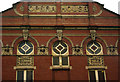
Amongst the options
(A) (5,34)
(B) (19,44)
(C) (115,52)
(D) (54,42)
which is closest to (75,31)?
(D) (54,42)

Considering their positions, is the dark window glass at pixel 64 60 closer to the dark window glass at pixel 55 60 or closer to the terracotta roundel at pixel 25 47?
the dark window glass at pixel 55 60

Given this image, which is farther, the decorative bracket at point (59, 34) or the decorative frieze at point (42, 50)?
the decorative bracket at point (59, 34)

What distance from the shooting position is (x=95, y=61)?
17.0m

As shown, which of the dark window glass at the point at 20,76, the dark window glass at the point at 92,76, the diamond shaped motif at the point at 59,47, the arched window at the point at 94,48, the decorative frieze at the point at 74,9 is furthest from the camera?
the decorative frieze at the point at 74,9

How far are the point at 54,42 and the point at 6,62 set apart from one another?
4.30 metres

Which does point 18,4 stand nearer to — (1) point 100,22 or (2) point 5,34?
(2) point 5,34

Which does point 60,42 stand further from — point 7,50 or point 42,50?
point 7,50

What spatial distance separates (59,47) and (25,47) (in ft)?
9.54

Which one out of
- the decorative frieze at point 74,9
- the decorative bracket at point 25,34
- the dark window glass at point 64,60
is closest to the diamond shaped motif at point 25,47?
the decorative bracket at point 25,34

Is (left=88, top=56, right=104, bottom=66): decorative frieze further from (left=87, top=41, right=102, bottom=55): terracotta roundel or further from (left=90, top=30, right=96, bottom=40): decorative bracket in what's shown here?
(left=90, top=30, right=96, bottom=40): decorative bracket

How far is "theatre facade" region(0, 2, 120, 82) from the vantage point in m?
16.4

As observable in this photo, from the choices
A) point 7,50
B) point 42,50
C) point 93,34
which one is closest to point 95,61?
point 93,34

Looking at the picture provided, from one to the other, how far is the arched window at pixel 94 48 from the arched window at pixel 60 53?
1.91 meters

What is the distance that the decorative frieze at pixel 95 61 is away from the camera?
1688 centimetres
